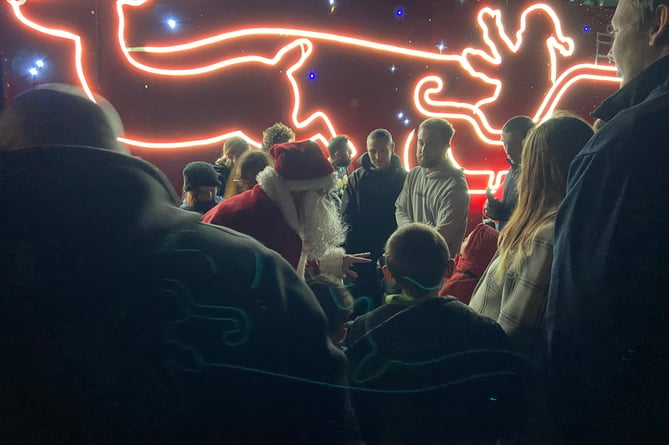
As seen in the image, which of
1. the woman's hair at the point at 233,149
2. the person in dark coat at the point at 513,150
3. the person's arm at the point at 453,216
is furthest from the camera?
the woman's hair at the point at 233,149

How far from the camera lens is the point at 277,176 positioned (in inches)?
96.7

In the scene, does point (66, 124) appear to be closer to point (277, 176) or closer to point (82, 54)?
point (277, 176)

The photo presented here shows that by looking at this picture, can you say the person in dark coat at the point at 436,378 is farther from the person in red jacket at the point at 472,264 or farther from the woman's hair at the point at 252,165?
the woman's hair at the point at 252,165

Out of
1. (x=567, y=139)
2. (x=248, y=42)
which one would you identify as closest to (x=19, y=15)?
(x=248, y=42)

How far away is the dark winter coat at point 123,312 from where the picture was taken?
926mm

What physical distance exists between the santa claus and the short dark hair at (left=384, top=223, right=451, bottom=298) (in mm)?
725

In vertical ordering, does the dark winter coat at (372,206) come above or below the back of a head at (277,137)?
below

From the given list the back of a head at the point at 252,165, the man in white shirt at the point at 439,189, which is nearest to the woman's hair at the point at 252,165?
the back of a head at the point at 252,165

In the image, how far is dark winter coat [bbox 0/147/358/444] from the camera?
93cm

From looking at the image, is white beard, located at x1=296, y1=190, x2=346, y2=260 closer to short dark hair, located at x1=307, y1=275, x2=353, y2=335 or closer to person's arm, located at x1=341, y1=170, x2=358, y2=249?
short dark hair, located at x1=307, y1=275, x2=353, y2=335

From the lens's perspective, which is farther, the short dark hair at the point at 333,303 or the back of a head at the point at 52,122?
the short dark hair at the point at 333,303

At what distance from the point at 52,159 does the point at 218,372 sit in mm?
502

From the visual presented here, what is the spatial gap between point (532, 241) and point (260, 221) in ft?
3.88

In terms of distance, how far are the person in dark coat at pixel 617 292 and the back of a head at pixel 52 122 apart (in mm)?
1040
